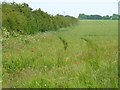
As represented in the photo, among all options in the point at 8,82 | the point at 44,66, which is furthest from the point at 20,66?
the point at 8,82

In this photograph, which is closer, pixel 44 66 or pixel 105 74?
pixel 105 74

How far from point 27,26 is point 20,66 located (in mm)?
15079

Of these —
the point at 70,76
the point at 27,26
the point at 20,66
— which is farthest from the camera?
the point at 27,26

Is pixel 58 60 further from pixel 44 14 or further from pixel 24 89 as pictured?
pixel 44 14

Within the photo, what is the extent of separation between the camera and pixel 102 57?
351 inches

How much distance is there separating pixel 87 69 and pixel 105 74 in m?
0.69

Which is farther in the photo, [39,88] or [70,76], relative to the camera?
[70,76]

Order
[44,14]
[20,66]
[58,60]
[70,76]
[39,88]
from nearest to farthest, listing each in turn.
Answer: [39,88], [70,76], [20,66], [58,60], [44,14]

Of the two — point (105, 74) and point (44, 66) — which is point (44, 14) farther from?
point (105, 74)

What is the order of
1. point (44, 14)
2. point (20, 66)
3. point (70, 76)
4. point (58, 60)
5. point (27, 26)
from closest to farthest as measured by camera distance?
point (70, 76)
point (20, 66)
point (58, 60)
point (27, 26)
point (44, 14)

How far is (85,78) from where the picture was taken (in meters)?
6.56

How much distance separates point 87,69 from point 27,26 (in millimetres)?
16633


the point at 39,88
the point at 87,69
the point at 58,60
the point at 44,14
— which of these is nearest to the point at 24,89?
the point at 39,88

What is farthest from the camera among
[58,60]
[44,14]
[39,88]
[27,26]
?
[44,14]
